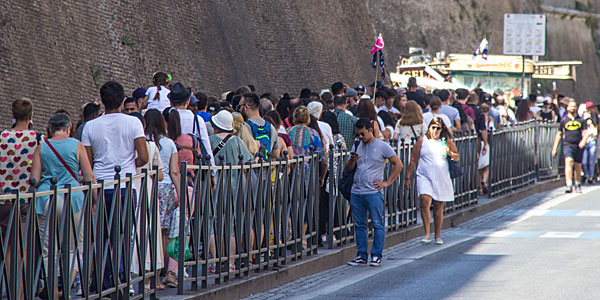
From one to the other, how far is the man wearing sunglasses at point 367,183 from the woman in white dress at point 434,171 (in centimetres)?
175

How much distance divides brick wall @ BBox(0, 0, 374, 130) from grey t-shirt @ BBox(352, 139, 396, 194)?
31.9 ft

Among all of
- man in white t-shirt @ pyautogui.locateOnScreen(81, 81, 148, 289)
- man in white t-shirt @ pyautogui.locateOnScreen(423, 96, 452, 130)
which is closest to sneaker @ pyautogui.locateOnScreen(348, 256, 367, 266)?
man in white t-shirt @ pyautogui.locateOnScreen(81, 81, 148, 289)

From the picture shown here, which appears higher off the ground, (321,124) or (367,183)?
(321,124)

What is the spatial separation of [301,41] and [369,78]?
7169mm

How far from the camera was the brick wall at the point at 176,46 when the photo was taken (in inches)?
Result: 811

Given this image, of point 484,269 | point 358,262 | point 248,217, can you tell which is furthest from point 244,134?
point 484,269

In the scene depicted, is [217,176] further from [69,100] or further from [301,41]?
[301,41]

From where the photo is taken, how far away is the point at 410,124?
1435 centimetres

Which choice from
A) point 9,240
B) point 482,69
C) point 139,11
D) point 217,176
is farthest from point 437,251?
point 482,69

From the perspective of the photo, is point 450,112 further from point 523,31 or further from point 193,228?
point 523,31

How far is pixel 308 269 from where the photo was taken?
33.1ft

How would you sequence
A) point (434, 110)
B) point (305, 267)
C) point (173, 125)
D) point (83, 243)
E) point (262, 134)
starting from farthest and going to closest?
point (434, 110), point (262, 134), point (305, 267), point (173, 125), point (83, 243)

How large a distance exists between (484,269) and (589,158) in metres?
13.3

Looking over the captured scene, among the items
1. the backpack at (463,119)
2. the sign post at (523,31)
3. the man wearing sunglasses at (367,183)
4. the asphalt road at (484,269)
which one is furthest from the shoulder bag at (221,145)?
the sign post at (523,31)
